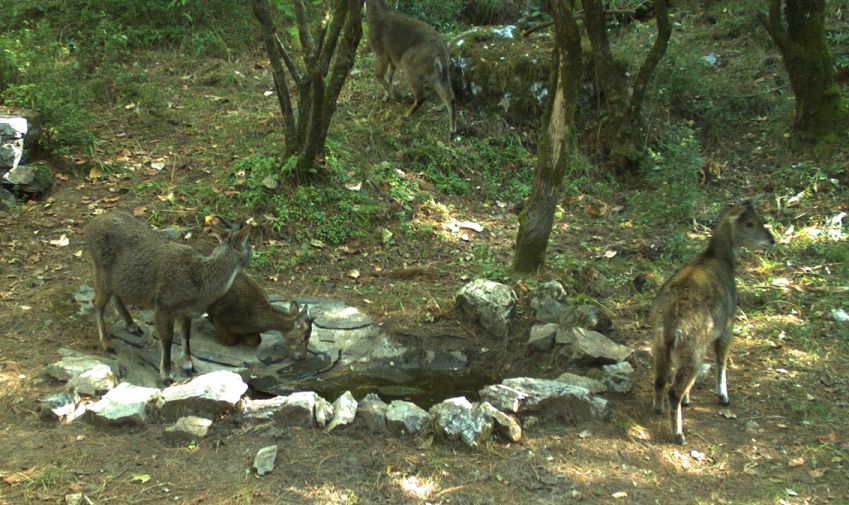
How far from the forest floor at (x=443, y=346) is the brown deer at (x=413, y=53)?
19.1 inches

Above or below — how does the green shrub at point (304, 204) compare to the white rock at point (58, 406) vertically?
above

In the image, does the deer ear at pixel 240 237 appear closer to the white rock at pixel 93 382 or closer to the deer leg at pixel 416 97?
the white rock at pixel 93 382

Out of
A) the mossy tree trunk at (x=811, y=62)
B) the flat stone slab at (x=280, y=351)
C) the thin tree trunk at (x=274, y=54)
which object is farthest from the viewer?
the mossy tree trunk at (x=811, y=62)

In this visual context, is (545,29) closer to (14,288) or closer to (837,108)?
(837,108)

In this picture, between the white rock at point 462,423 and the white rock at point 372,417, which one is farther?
the white rock at point 372,417

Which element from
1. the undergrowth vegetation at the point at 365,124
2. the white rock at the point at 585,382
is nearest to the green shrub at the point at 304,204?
the undergrowth vegetation at the point at 365,124

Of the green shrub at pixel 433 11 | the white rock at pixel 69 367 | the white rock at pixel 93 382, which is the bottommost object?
the white rock at pixel 69 367

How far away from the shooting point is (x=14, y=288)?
24.6ft

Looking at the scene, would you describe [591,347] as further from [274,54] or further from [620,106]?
[620,106]

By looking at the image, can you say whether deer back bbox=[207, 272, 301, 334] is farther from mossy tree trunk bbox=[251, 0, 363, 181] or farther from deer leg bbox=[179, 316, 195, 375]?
mossy tree trunk bbox=[251, 0, 363, 181]

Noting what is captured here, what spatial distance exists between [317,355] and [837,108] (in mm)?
8429

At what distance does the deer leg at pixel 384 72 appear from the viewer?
11.8m

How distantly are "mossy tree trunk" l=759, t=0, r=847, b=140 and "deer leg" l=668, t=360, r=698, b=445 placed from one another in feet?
23.4

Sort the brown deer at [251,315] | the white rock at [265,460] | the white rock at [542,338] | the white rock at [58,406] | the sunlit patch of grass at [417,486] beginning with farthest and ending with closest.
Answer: the brown deer at [251,315] < the white rock at [542,338] < the white rock at [58,406] < the white rock at [265,460] < the sunlit patch of grass at [417,486]
